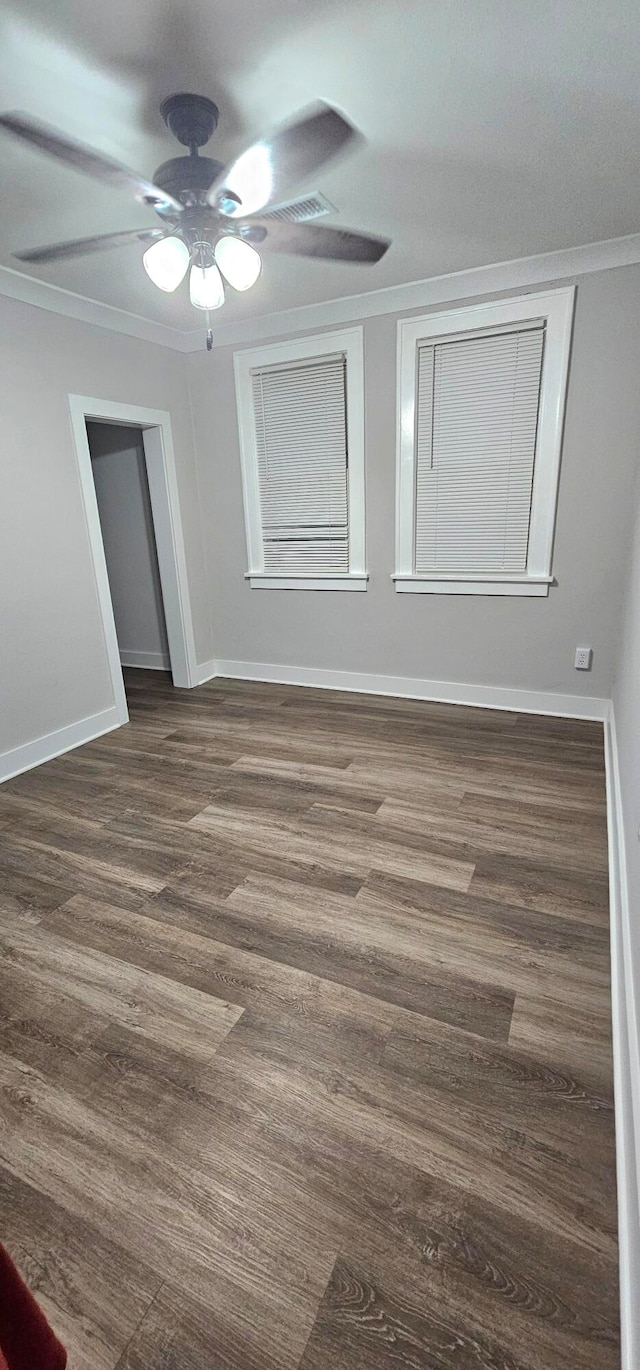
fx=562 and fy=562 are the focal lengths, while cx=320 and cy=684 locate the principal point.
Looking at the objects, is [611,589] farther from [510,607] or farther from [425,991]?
[425,991]

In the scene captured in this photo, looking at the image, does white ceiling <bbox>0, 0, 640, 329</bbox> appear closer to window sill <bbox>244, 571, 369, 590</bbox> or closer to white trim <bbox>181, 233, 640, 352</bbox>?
white trim <bbox>181, 233, 640, 352</bbox>

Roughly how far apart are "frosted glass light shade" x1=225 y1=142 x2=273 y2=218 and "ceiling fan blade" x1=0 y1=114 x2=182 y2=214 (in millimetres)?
217

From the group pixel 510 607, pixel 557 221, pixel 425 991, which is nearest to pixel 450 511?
pixel 510 607

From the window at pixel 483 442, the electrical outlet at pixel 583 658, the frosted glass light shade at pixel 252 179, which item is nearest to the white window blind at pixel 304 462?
the window at pixel 483 442

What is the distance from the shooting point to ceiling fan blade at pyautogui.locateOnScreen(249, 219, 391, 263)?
1841 mm

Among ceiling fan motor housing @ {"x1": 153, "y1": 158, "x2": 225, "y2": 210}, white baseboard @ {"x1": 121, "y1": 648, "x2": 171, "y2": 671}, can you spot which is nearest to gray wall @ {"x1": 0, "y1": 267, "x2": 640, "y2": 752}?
white baseboard @ {"x1": 121, "y1": 648, "x2": 171, "y2": 671}

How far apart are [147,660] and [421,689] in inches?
98.8

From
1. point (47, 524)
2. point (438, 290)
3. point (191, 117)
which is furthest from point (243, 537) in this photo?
point (191, 117)

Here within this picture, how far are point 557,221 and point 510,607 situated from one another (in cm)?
184

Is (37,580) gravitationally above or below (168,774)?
above

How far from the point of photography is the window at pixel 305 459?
3570 mm

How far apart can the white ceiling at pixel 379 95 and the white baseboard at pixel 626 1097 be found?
7.57 feet

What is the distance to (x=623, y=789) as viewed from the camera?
211 cm

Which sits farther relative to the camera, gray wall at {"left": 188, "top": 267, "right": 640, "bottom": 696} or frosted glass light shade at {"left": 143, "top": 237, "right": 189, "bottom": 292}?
gray wall at {"left": 188, "top": 267, "right": 640, "bottom": 696}
